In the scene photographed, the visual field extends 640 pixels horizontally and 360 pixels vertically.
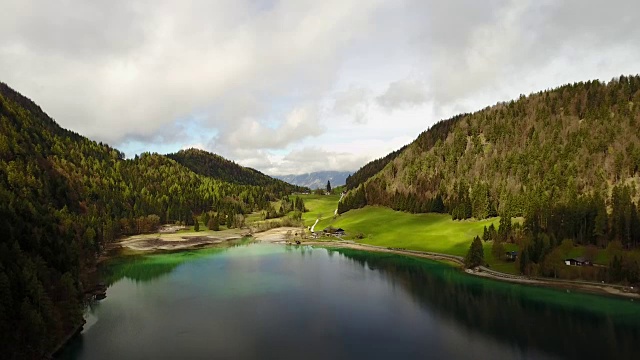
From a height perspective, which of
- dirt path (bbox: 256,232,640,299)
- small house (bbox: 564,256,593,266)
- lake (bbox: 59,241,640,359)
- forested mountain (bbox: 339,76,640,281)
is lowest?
lake (bbox: 59,241,640,359)

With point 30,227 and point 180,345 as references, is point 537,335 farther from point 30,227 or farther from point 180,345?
point 30,227

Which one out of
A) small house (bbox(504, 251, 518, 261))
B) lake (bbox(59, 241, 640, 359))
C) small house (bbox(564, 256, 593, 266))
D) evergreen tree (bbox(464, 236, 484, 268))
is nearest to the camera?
lake (bbox(59, 241, 640, 359))

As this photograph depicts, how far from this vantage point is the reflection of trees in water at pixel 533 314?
165ft

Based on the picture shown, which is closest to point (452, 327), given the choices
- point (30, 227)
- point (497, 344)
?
point (497, 344)

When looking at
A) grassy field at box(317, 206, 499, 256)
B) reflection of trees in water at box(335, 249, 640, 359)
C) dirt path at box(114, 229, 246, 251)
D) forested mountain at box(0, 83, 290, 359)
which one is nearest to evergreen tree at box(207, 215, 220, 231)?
dirt path at box(114, 229, 246, 251)

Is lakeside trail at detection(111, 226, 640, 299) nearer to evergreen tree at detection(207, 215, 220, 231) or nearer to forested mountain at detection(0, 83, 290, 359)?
evergreen tree at detection(207, 215, 220, 231)

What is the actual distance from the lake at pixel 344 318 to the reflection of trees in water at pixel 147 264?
104 cm

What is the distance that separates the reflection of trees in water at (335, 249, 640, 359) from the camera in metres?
50.3

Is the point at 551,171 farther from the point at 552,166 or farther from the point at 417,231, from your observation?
the point at 417,231

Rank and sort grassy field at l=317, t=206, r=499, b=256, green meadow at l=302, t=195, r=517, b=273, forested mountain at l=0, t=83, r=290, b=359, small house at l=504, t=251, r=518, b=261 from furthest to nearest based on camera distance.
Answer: grassy field at l=317, t=206, r=499, b=256, green meadow at l=302, t=195, r=517, b=273, small house at l=504, t=251, r=518, b=261, forested mountain at l=0, t=83, r=290, b=359

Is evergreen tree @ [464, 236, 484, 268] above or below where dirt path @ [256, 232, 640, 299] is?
above

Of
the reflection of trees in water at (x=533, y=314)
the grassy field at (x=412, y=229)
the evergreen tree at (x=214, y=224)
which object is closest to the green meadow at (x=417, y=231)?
the grassy field at (x=412, y=229)

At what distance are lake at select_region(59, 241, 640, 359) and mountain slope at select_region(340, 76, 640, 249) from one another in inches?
1450

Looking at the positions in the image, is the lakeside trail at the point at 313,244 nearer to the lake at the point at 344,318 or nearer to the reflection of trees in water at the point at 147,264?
the lake at the point at 344,318
